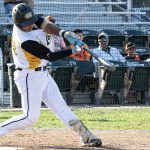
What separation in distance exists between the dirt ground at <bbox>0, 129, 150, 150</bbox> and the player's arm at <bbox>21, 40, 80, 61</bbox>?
1.18 meters

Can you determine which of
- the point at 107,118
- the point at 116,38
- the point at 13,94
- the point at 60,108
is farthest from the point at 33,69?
the point at 116,38

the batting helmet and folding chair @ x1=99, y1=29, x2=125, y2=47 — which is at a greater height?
the batting helmet

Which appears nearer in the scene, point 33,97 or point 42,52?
point 42,52

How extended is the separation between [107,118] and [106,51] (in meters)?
3.26

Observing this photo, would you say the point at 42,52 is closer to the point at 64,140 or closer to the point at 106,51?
the point at 64,140

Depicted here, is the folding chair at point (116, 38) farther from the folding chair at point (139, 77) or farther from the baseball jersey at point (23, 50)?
the baseball jersey at point (23, 50)

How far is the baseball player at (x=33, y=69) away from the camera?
6719 mm

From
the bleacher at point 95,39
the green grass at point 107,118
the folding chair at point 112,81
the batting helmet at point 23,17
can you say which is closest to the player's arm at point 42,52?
the batting helmet at point 23,17

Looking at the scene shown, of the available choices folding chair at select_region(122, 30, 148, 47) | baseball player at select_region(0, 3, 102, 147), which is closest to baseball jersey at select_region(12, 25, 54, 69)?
baseball player at select_region(0, 3, 102, 147)

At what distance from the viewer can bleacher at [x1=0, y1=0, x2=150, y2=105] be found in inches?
516

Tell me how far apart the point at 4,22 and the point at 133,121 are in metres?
6.31

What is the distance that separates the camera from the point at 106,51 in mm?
13500

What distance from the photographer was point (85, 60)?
13.3 m

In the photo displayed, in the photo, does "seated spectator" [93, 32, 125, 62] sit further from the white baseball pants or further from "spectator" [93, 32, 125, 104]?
the white baseball pants
